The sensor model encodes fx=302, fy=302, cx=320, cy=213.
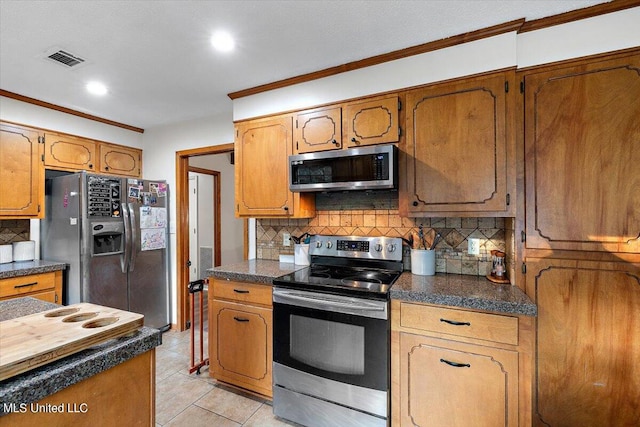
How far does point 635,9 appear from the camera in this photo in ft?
5.12

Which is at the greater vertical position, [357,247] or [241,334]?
[357,247]

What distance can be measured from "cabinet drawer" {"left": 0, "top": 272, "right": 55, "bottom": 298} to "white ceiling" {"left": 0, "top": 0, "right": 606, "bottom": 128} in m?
1.60

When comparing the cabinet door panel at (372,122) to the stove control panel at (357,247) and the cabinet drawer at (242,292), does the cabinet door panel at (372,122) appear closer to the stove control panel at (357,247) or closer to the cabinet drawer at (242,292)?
the stove control panel at (357,247)

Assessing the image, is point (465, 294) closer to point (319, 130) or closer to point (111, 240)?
point (319, 130)

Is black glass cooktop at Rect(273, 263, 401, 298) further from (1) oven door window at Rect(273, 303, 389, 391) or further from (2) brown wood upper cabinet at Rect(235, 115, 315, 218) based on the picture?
(2) brown wood upper cabinet at Rect(235, 115, 315, 218)

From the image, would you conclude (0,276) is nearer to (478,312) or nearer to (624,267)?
(478,312)

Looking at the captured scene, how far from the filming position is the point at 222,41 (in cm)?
189

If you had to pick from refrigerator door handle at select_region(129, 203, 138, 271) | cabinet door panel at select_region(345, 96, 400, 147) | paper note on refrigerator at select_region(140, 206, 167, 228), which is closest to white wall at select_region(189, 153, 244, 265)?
paper note on refrigerator at select_region(140, 206, 167, 228)

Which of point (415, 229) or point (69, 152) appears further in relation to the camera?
point (69, 152)

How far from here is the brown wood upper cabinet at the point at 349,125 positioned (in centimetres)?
209

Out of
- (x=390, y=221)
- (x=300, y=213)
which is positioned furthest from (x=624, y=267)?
(x=300, y=213)

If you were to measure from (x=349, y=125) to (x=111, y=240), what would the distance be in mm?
2609

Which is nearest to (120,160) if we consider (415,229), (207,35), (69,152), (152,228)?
(69,152)

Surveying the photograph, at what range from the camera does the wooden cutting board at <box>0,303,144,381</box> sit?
763 mm
